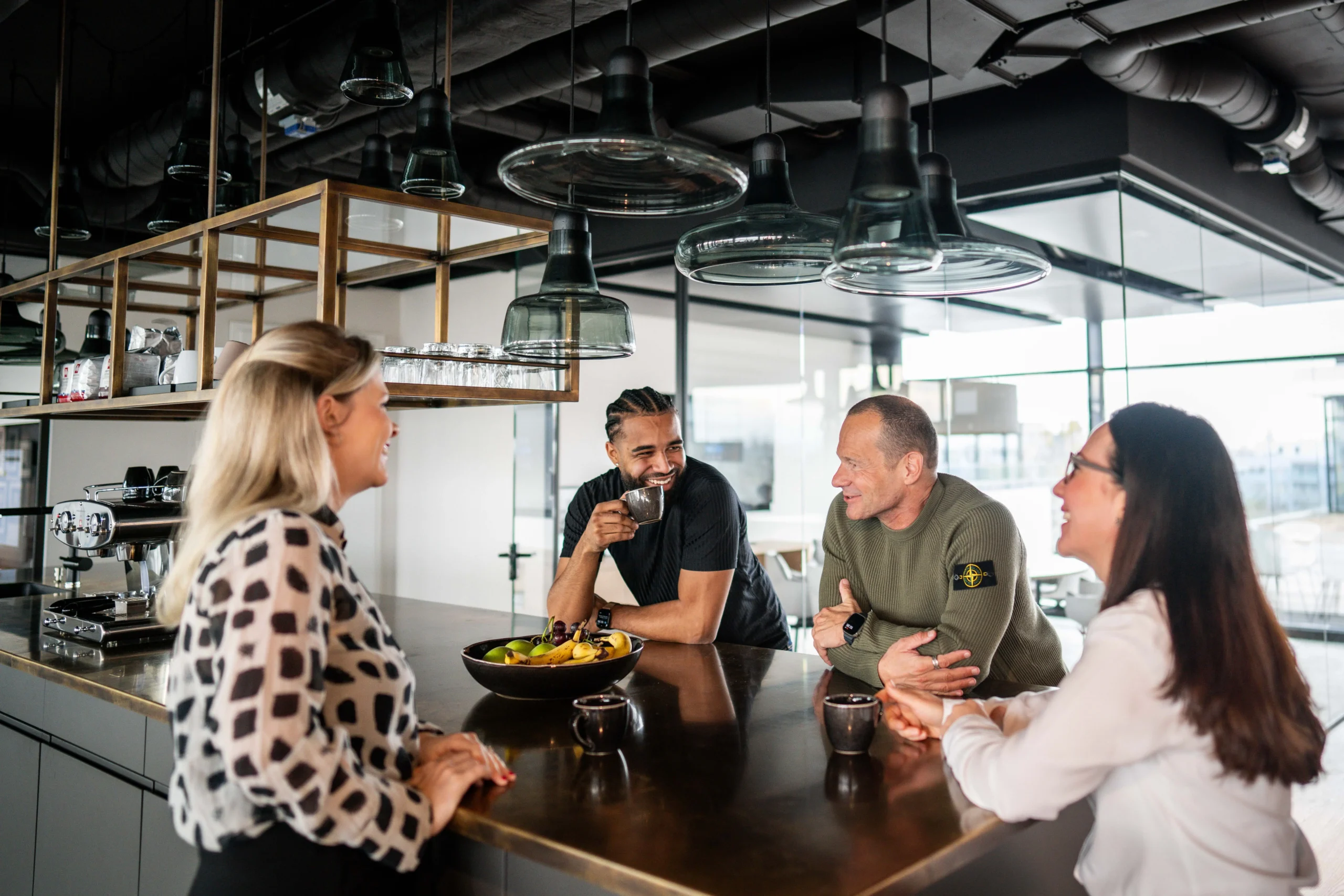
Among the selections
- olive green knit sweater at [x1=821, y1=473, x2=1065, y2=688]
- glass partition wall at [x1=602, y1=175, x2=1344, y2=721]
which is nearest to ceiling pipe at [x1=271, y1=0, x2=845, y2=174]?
olive green knit sweater at [x1=821, y1=473, x2=1065, y2=688]

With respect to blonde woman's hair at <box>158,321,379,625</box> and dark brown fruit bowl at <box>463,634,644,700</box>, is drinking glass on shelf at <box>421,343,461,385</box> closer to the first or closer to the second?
dark brown fruit bowl at <box>463,634,644,700</box>

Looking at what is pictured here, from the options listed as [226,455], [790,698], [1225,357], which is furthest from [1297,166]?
[226,455]

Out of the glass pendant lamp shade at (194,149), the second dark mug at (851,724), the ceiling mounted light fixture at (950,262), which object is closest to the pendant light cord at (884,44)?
the ceiling mounted light fixture at (950,262)

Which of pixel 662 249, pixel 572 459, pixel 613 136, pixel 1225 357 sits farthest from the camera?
pixel 572 459

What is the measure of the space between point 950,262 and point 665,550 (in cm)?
118

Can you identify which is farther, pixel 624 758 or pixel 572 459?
pixel 572 459

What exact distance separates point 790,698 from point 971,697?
1.17 ft

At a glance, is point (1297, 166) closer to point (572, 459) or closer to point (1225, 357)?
point (1225, 357)

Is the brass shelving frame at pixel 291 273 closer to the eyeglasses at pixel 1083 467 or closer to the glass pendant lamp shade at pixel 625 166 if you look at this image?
the glass pendant lamp shade at pixel 625 166

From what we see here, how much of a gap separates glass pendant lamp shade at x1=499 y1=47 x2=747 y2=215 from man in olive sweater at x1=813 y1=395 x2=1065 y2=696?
777 mm

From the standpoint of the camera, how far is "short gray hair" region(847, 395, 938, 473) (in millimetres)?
2246

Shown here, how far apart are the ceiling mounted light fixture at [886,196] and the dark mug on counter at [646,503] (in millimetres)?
848

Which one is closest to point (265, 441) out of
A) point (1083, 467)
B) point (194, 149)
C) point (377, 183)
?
point (1083, 467)

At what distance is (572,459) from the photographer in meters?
7.12
